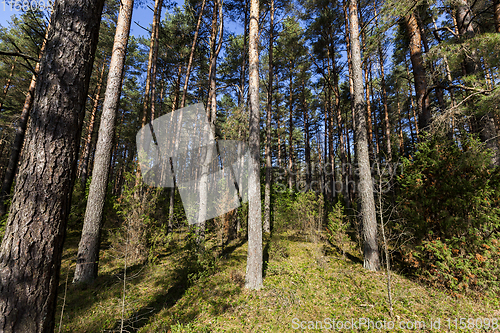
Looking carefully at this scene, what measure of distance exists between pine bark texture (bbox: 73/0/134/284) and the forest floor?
1.22 feet

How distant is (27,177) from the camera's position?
1.77 meters

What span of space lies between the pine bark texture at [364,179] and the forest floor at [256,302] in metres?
0.55

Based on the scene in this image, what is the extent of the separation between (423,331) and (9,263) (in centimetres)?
563

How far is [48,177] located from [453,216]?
7405 millimetres

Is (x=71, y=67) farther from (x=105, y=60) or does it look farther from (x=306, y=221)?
(x=105, y=60)

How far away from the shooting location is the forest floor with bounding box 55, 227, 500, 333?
341 cm

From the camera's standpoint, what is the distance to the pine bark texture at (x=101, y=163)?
451 centimetres

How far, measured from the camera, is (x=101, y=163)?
4.63 meters

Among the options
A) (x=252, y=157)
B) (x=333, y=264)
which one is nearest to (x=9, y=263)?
(x=252, y=157)

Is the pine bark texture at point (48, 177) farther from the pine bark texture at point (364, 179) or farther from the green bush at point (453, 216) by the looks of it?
the pine bark texture at point (364, 179)

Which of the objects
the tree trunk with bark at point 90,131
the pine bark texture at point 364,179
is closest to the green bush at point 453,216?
the pine bark texture at point 364,179

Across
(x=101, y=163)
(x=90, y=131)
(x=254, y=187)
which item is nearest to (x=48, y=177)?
A: (x=101, y=163)

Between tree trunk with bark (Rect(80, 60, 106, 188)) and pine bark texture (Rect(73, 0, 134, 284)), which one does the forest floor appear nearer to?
pine bark texture (Rect(73, 0, 134, 284))

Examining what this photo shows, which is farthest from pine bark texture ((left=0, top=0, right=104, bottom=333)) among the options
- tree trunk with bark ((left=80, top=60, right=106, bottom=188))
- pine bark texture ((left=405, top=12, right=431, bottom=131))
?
tree trunk with bark ((left=80, top=60, right=106, bottom=188))
